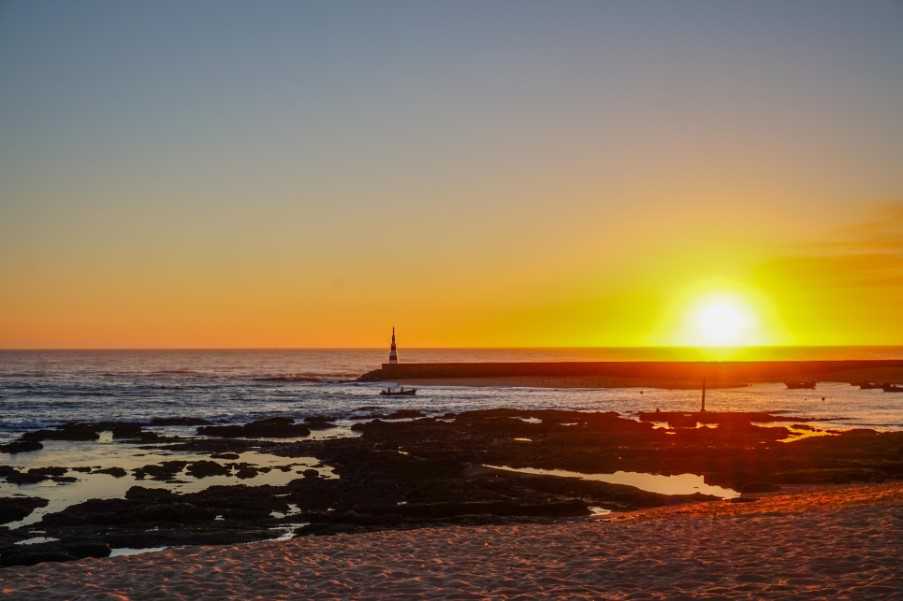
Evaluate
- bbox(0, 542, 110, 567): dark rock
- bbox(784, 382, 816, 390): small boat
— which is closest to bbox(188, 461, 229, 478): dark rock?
bbox(0, 542, 110, 567): dark rock

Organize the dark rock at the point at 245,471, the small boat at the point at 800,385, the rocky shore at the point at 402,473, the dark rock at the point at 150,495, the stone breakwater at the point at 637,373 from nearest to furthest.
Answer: the rocky shore at the point at 402,473
the dark rock at the point at 150,495
the dark rock at the point at 245,471
the small boat at the point at 800,385
the stone breakwater at the point at 637,373

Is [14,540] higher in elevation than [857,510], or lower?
lower

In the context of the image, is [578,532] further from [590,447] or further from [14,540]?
[590,447]

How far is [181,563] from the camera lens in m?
14.3

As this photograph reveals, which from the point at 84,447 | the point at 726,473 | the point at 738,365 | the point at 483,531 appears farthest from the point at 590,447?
the point at 738,365

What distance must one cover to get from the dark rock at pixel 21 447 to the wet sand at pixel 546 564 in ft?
77.6

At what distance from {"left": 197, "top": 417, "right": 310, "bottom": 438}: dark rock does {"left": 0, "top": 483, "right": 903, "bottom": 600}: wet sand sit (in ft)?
82.2

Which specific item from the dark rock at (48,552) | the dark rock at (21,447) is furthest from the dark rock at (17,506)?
the dark rock at (21,447)

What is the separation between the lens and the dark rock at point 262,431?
40812 millimetres

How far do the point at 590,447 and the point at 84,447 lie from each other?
22.6 metres

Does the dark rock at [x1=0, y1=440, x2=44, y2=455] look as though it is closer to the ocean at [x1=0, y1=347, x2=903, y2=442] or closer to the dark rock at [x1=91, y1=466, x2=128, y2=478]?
the ocean at [x1=0, y1=347, x2=903, y2=442]

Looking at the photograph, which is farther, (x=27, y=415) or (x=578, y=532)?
(x=27, y=415)

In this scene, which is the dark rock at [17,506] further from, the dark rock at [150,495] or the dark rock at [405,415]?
the dark rock at [405,415]

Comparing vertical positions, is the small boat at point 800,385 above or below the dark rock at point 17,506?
above
